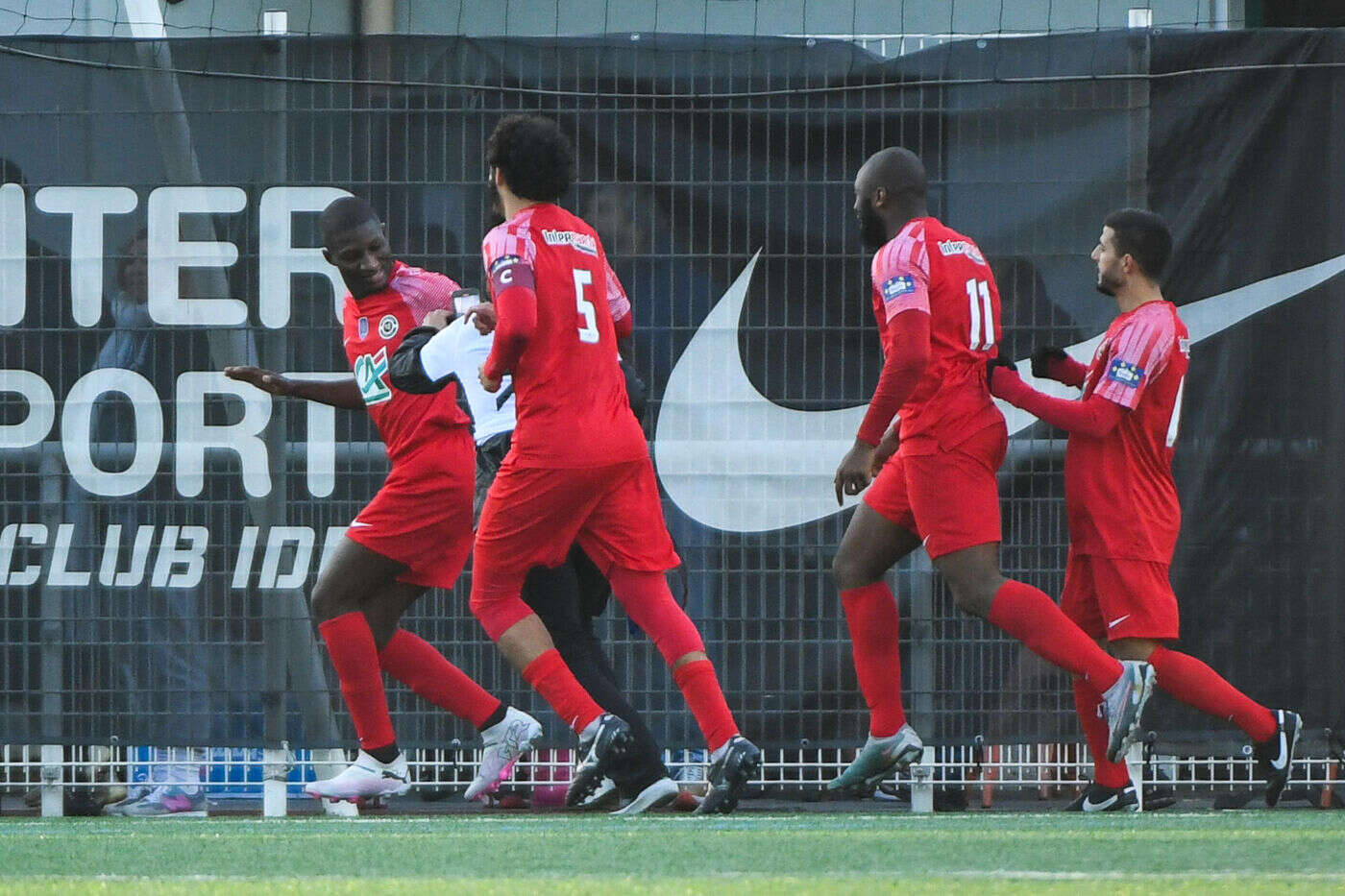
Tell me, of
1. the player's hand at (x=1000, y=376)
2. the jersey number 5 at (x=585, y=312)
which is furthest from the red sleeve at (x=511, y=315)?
the player's hand at (x=1000, y=376)

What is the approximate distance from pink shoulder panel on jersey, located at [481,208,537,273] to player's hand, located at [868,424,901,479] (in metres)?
1.27

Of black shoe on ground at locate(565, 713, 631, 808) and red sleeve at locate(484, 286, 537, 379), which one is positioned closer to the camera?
red sleeve at locate(484, 286, 537, 379)

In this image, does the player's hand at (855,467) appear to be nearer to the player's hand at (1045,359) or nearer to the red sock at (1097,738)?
the player's hand at (1045,359)

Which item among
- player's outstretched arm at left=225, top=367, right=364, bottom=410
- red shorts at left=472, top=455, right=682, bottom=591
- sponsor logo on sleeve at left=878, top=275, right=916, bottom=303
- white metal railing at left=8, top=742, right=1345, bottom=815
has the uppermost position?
sponsor logo on sleeve at left=878, top=275, right=916, bottom=303

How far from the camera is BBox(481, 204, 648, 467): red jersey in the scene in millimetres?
5070

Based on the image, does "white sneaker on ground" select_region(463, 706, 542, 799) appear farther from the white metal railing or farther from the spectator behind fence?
the spectator behind fence

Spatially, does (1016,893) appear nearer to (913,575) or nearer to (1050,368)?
(1050,368)

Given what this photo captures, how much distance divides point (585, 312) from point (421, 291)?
0.98 meters

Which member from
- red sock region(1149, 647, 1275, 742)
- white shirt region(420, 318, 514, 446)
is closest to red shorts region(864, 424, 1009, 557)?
red sock region(1149, 647, 1275, 742)

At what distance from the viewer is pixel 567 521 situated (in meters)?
5.20

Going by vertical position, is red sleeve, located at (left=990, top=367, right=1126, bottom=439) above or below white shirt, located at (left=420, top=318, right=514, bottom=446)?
below

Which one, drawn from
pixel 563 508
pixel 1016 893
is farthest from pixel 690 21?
pixel 1016 893

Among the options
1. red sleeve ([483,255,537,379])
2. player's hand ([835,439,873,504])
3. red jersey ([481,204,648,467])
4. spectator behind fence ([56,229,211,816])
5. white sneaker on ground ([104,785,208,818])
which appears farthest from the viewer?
white sneaker on ground ([104,785,208,818])

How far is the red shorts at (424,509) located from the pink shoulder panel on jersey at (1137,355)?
1.85 meters
